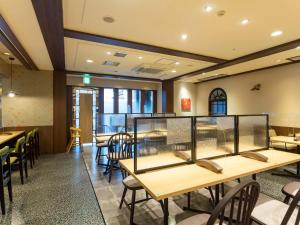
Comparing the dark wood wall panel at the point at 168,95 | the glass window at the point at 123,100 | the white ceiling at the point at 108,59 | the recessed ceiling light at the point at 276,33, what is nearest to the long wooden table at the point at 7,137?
the white ceiling at the point at 108,59

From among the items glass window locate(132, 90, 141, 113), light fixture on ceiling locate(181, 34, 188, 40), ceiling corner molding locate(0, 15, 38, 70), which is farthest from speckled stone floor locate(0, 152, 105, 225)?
glass window locate(132, 90, 141, 113)

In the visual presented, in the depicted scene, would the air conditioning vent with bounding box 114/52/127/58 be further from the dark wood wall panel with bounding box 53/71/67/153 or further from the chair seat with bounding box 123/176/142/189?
the chair seat with bounding box 123/176/142/189

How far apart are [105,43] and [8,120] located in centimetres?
377

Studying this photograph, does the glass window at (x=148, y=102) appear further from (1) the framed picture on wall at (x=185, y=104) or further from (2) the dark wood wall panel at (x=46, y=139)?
(2) the dark wood wall panel at (x=46, y=139)

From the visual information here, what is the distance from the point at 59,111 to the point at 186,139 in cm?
472

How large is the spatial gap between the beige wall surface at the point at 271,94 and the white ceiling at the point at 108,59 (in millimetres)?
2274

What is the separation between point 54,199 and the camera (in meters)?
2.66

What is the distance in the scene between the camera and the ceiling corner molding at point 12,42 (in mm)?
2699

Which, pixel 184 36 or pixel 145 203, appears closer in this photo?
pixel 145 203

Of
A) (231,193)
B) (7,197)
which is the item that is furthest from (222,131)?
(7,197)

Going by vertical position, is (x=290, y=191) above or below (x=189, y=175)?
below

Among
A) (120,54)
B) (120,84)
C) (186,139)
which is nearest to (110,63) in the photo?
(120,54)

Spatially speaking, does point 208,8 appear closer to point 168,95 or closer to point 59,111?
point 59,111

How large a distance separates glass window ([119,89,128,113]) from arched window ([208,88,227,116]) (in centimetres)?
358
